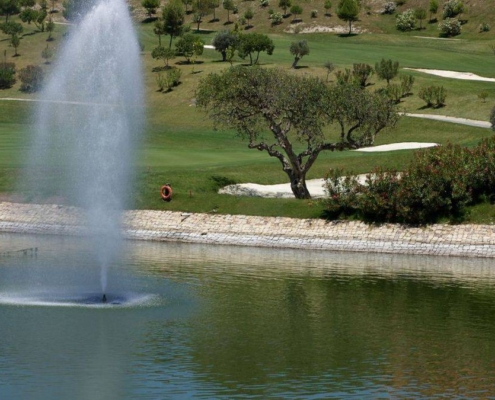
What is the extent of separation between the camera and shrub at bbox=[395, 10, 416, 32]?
14762 centimetres

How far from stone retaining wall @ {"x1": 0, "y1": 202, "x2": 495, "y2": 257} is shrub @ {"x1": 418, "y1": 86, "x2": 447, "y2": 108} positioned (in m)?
46.9

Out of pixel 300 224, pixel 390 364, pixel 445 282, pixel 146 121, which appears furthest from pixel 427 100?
pixel 390 364

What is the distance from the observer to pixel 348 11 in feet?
469

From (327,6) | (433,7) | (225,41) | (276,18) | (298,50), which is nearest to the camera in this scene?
(298,50)

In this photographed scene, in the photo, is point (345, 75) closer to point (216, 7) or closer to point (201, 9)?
point (201, 9)

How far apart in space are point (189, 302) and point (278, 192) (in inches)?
844

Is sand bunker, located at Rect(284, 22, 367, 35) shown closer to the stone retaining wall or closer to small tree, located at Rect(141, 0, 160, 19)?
small tree, located at Rect(141, 0, 160, 19)

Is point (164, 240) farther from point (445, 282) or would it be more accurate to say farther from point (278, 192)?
point (445, 282)

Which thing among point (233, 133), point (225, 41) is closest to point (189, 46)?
point (225, 41)

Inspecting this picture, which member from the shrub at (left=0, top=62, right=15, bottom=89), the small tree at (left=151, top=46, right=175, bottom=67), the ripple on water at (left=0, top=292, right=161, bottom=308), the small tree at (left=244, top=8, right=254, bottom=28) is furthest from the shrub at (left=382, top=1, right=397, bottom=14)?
the ripple on water at (left=0, top=292, right=161, bottom=308)

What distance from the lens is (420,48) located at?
421ft

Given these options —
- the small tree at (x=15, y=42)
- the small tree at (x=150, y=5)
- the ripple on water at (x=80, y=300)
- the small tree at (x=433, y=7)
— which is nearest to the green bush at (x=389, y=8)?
the small tree at (x=433, y=7)

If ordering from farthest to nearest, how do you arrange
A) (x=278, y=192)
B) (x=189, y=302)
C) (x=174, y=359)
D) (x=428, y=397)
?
(x=278, y=192)
(x=189, y=302)
(x=174, y=359)
(x=428, y=397)

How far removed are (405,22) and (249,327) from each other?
12110 centimetres
